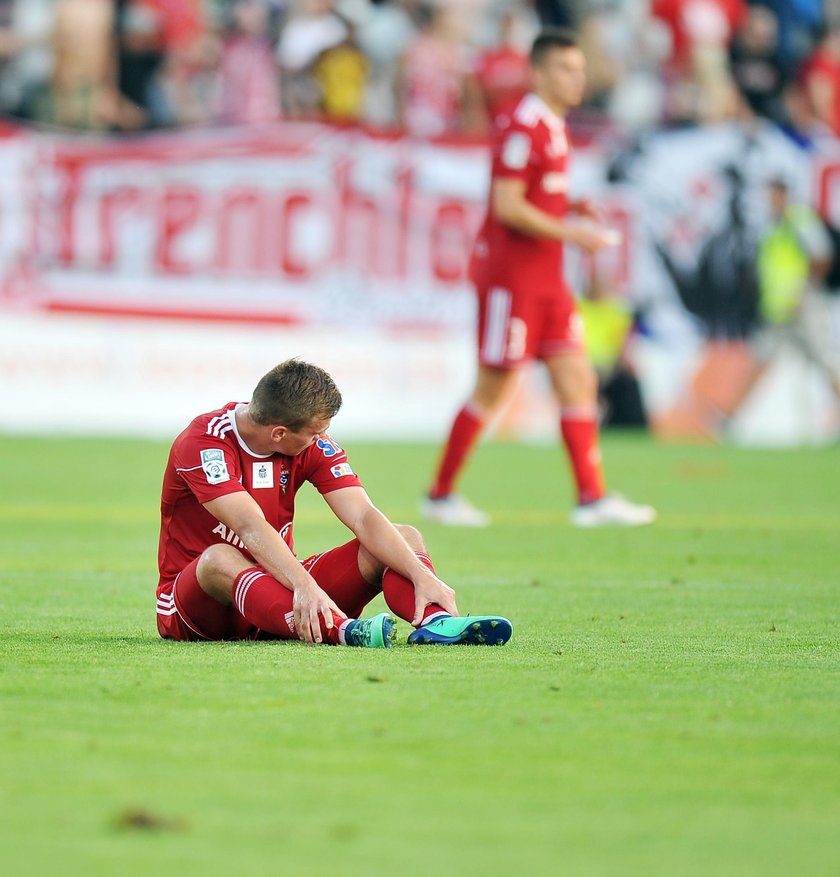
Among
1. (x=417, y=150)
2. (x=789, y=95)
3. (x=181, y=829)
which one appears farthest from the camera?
(x=789, y=95)

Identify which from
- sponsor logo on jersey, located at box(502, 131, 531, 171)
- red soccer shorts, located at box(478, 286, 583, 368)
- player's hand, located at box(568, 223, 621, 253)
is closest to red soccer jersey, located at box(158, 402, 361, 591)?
player's hand, located at box(568, 223, 621, 253)

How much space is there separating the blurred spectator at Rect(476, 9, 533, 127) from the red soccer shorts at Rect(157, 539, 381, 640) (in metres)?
15.5

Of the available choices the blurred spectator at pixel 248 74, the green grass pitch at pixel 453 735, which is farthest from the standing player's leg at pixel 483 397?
the blurred spectator at pixel 248 74

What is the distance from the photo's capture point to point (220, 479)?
5801 mm

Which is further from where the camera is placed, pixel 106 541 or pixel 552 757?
pixel 106 541

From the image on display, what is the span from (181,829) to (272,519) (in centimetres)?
274

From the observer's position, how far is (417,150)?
67.5ft

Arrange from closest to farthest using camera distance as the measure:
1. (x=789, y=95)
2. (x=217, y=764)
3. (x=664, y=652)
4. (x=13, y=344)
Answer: (x=217, y=764) < (x=664, y=652) < (x=13, y=344) < (x=789, y=95)

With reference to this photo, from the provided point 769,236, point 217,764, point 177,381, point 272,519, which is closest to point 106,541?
point 272,519

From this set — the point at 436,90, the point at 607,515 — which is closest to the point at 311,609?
the point at 607,515

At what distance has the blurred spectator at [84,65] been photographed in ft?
65.8

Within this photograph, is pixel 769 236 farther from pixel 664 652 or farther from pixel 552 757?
pixel 552 757

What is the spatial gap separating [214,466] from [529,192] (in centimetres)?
601

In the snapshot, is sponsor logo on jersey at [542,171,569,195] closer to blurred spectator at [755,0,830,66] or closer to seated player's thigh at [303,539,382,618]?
seated player's thigh at [303,539,382,618]
